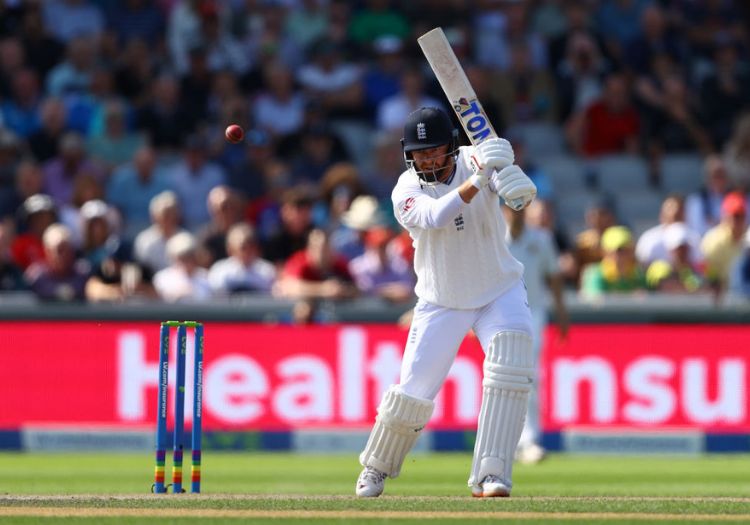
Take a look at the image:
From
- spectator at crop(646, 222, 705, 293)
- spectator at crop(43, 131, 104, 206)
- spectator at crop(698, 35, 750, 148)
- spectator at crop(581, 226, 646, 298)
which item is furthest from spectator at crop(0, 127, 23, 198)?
spectator at crop(698, 35, 750, 148)

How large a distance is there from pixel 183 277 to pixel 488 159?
21.9 ft

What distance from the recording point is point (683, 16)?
60.3 ft

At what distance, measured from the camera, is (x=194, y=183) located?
16.0 metres

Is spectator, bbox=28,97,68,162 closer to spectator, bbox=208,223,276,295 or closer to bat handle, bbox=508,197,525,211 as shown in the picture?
spectator, bbox=208,223,276,295

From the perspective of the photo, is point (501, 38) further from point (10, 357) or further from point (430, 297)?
point (430, 297)

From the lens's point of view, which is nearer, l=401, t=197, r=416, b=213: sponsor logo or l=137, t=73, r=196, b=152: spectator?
l=401, t=197, r=416, b=213: sponsor logo

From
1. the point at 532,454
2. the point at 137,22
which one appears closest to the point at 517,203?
the point at 532,454

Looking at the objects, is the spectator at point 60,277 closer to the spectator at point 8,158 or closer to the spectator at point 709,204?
the spectator at point 8,158

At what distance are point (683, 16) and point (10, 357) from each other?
347 inches

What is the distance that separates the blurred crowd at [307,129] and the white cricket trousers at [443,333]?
5.42m

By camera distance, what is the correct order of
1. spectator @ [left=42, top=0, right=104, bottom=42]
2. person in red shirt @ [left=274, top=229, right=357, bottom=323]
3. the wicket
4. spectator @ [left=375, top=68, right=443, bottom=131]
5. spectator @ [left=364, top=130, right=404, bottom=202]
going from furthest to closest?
spectator @ [left=42, top=0, right=104, bottom=42]
spectator @ [left=375, top=68, right=443, bottom=131]
spectator @ [left=364, top=130, right=404, bottom=202]
person in red shirt @ [left=274, top=229, right=357, bottom=323]
the wicket

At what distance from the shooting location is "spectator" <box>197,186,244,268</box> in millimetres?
14734

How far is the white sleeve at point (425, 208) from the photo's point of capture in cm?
791

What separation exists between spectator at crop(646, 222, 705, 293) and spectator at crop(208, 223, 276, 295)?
11.0 feet
